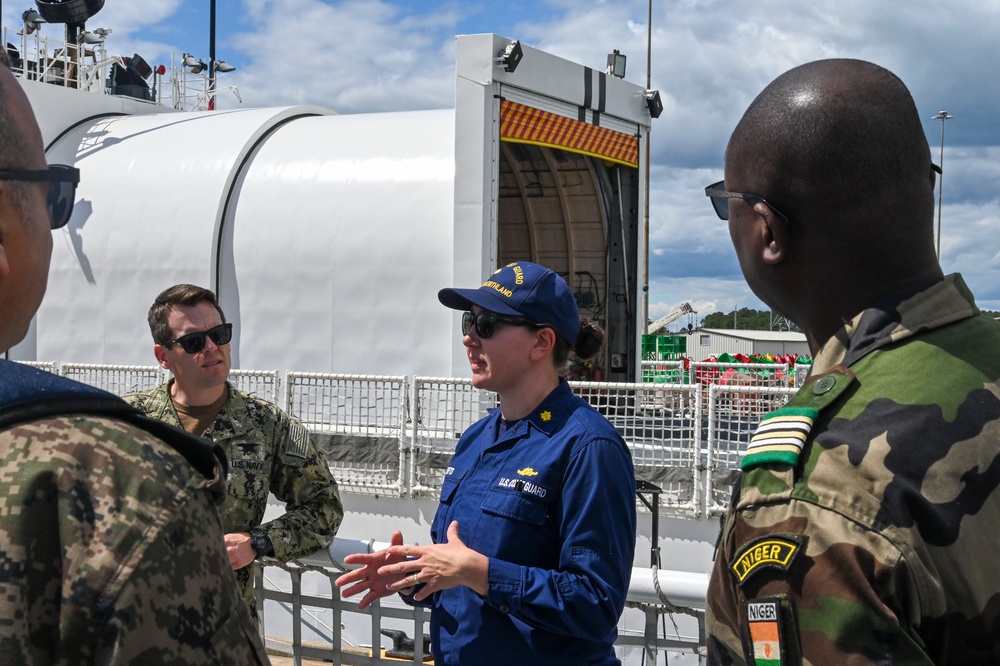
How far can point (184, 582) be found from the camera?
1.01 metres

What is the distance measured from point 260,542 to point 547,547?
1.19 meters

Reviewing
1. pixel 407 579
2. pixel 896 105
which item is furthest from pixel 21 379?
pixel 407 579

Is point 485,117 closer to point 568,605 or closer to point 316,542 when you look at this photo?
point 316,542

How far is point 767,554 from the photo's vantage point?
4.22 feet

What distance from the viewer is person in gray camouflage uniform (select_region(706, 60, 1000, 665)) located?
1.25 metres

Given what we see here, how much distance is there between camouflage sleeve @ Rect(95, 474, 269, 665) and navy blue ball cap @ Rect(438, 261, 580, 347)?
1852 mm

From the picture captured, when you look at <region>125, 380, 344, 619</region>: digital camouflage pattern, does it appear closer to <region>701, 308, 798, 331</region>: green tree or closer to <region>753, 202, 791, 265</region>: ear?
<region>753, 202, 791, 265</region>: ear

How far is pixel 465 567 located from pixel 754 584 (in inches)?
46.6

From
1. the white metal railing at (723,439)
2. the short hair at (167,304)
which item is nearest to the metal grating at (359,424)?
the white metal railing at (723,439)

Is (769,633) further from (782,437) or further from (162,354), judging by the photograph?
(162,354)

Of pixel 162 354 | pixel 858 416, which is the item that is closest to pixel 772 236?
pixel 858 416

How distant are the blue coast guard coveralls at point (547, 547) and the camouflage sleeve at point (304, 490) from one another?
985mm

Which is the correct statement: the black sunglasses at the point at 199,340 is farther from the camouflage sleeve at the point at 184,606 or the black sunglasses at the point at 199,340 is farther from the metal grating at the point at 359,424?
the metal grating at the point at 359,424

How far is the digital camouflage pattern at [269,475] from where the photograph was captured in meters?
3.40
